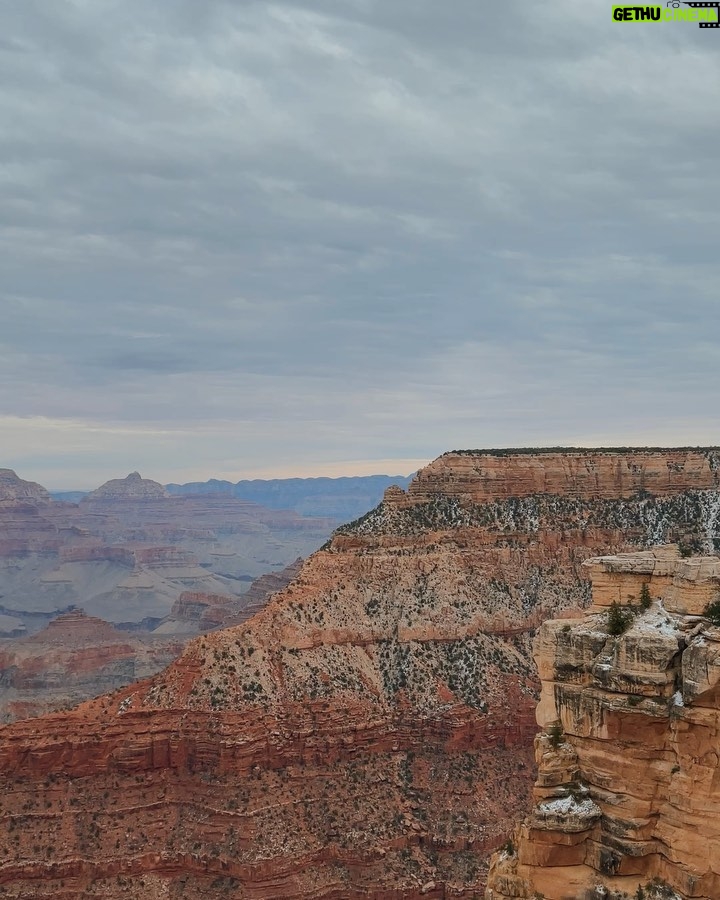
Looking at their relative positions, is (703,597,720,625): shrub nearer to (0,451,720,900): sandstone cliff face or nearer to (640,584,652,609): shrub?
(640,584,652,609): shrub

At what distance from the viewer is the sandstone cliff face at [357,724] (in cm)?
7188

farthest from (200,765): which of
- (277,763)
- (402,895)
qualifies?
(402,895)

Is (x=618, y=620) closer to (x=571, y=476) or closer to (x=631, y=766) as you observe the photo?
(x=631, y=766)

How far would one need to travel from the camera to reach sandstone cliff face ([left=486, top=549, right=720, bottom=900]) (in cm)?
2205

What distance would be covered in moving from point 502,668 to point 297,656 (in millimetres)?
19979

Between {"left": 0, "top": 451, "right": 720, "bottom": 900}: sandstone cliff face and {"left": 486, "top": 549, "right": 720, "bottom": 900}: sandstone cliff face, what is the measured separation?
173 feet

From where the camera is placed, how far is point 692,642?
22812 millimetres

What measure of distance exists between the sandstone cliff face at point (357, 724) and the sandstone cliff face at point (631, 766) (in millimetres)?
52801

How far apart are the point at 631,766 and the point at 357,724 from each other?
61.7 m

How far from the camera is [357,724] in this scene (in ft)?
271

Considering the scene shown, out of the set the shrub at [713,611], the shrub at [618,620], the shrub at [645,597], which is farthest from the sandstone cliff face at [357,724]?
the shrub at [713,611]

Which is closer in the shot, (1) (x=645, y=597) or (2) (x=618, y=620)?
(2) (x=618, y=620)

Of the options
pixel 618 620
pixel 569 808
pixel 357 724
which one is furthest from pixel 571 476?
pixel 569 808

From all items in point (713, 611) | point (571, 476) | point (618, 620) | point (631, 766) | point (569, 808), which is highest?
point (571, 476)
